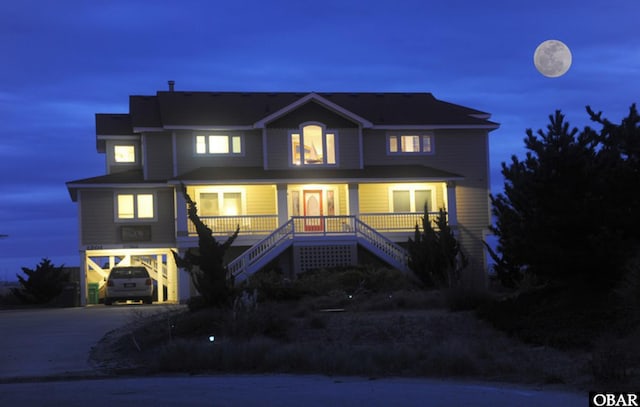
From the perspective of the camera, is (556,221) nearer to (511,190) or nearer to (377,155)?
(511,190)

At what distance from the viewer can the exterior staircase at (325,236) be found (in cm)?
3366

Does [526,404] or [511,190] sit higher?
[511,190]

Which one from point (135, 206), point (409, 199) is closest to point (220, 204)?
point (135, 206)

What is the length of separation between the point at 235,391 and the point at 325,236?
2219 cm

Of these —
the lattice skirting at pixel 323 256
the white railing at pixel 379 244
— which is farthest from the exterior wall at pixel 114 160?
the white railing at pixel 379 244

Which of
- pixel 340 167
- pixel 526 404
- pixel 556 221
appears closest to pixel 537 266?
pixel 556 221

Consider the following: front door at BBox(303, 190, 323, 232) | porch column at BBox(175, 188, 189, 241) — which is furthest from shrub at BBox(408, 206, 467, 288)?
porch column at BBox(175, 188, 189, 241)

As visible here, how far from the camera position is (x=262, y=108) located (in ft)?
131

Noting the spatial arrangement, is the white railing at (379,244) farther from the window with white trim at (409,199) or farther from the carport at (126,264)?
the carport at (126,264)

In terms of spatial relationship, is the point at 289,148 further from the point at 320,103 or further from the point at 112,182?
the point at 112,182

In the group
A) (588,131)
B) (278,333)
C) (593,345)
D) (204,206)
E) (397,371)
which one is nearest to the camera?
(397,371)

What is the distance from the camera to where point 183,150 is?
124 feet

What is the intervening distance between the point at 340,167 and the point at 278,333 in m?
19.9

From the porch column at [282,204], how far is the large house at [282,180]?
0.04 metres
